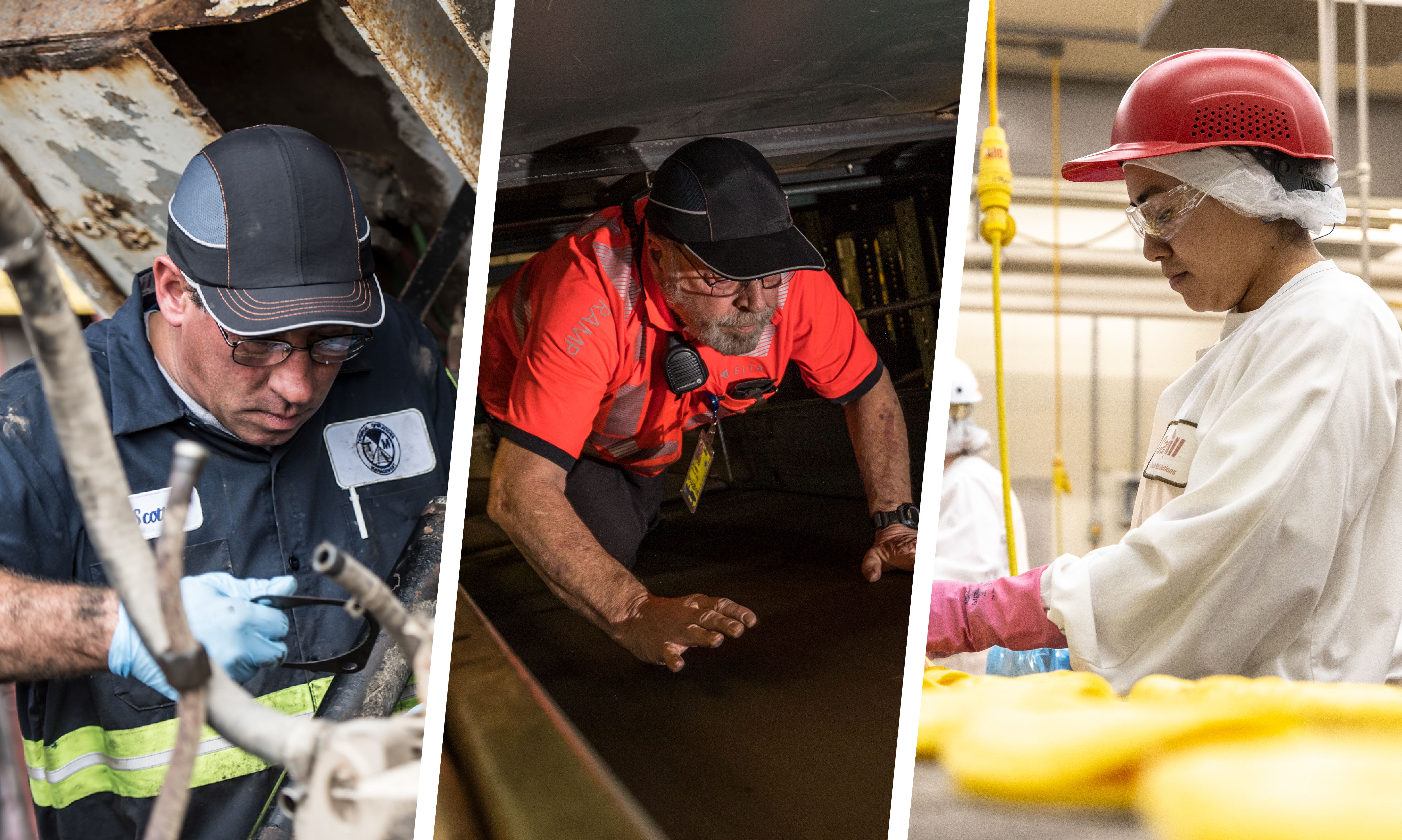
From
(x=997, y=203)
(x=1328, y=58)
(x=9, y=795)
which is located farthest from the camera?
(x=1328, y=58)

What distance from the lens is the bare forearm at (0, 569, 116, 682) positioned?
0.90 m

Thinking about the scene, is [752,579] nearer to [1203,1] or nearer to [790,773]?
[790,773]

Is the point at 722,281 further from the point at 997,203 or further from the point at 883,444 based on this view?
the point at 997,203

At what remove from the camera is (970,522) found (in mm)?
2582

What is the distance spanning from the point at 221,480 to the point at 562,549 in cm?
63

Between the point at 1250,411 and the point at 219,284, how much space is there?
119 cm

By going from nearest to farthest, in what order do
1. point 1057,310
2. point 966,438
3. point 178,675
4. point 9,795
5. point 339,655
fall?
point 9,795, point 178,675, point 339,655, point 966,438, point 1057,310

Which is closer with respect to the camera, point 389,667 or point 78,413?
point 78,413

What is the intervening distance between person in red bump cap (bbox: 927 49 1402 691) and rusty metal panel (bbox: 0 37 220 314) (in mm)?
1327

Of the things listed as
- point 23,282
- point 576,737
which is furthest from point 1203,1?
point 23,282

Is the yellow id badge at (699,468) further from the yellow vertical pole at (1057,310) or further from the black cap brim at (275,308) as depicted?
the yellow vertical pole at (1057,310)

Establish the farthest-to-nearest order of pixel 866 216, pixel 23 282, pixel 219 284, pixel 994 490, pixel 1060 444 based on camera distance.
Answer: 1. pixel 1060 444
2. pixel 994 490
3. pixel 219 284
4. pixel 866 216
5. pixel 23 282

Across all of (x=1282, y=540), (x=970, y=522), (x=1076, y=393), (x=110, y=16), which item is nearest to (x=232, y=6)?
(x=110, y=16)

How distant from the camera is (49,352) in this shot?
1.97 ft
